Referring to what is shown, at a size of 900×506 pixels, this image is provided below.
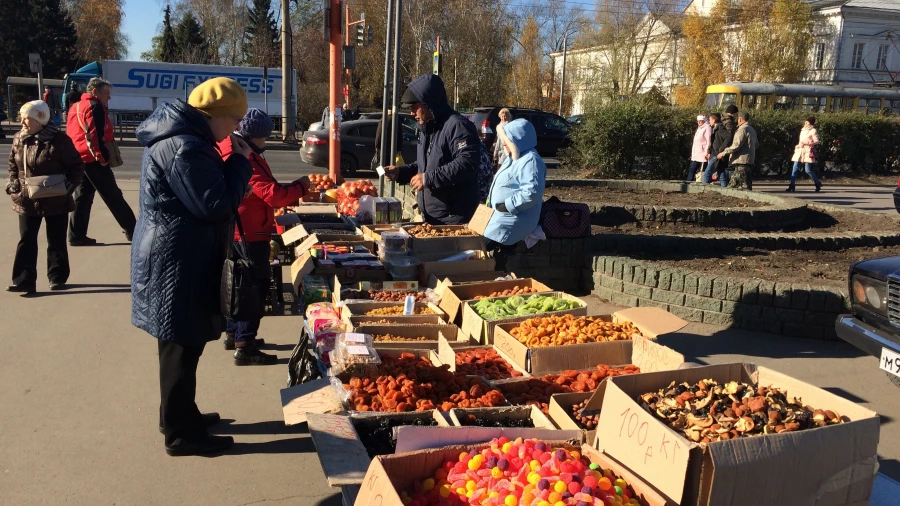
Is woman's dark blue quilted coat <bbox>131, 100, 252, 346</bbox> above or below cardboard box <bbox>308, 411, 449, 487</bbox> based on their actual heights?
above

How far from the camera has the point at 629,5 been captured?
2285 inches

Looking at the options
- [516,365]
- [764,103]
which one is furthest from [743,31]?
[516,365]

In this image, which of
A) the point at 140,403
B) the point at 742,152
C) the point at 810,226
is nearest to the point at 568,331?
the point at 140,403

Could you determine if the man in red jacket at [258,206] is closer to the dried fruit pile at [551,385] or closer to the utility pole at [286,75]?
the dried fruit pile at [551,385]

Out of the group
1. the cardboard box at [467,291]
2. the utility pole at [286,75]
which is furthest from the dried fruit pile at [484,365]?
the utility pole at [286,75]

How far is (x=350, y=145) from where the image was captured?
63.9 feet

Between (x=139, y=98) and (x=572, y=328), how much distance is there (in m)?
32.4

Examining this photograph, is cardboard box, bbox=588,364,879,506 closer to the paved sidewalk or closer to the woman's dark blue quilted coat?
the paved sidewalk

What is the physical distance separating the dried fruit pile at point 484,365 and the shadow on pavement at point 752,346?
1978 mm

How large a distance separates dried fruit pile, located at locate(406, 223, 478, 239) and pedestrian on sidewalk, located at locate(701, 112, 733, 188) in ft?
35.8

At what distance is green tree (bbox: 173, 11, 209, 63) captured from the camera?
168 feet

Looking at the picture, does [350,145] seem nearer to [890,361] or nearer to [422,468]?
[890,361]

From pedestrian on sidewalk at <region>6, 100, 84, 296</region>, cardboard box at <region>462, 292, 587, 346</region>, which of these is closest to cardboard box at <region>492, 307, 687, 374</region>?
cardboard box at <region>462, 292, 587, 346</region>

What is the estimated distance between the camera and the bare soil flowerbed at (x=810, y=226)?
10.1m
